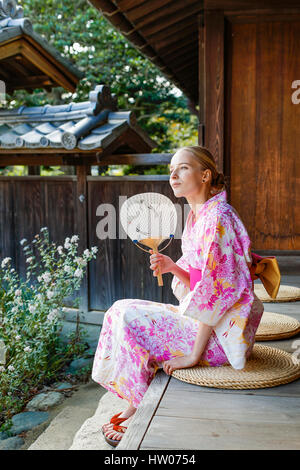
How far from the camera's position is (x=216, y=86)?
422 centimetres

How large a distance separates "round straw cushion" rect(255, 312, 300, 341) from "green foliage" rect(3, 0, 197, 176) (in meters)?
9.07

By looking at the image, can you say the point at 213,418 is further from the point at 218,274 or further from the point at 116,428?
the point at 116,428

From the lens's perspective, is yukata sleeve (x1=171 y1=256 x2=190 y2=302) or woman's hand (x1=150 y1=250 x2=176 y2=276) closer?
woman's hand (x1=150 y1=250 x2=176 y2=276)

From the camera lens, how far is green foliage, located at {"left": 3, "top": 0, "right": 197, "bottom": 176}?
11.6 meters

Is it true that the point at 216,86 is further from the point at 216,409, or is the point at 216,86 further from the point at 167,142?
the point at 167,142

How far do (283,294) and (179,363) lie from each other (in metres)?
1.82

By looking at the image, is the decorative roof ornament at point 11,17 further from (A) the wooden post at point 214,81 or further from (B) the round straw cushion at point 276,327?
(B) the round straw cushion at point 276,327

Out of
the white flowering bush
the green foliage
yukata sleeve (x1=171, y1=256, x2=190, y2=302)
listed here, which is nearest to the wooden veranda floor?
yukata sleeve (x1=171, y1=256, x2=190, y2=302)

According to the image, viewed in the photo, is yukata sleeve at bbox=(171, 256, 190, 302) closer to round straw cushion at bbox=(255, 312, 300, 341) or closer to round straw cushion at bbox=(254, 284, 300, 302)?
round straw cushion at bbox=(255, 312, 300, 341)

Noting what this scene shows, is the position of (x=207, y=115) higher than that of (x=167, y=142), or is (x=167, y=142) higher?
(x=167, y=142)

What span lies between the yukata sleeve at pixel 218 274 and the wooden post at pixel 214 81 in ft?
7.81

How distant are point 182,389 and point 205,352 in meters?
0.22

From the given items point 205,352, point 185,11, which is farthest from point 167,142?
point 205,352

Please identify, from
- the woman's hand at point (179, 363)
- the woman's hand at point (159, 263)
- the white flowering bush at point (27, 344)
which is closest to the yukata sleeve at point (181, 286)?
the woman's hand at point (159, 263)
